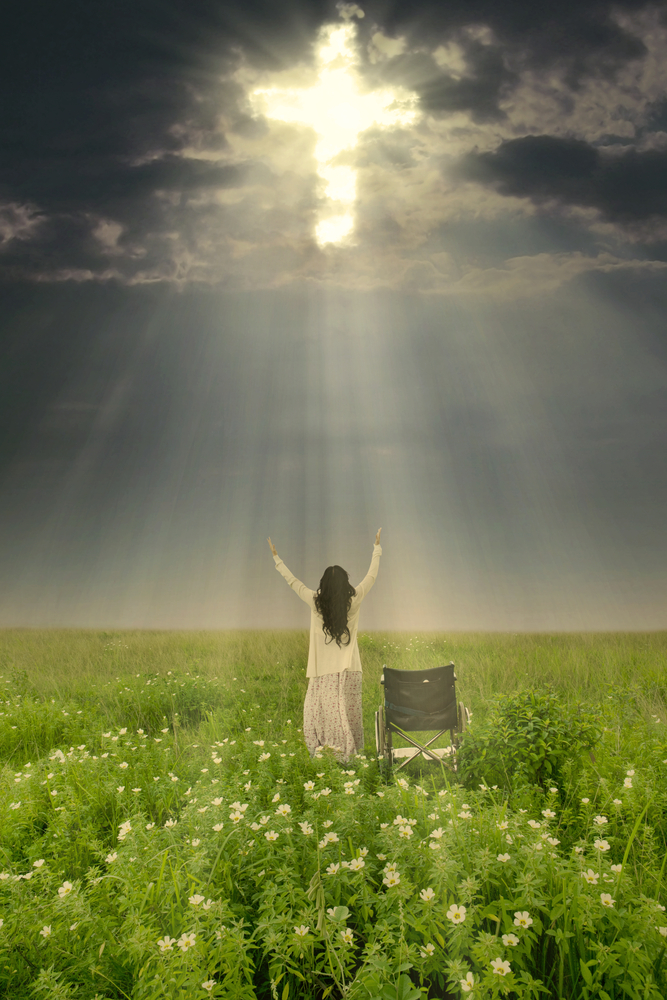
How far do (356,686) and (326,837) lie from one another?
388cm

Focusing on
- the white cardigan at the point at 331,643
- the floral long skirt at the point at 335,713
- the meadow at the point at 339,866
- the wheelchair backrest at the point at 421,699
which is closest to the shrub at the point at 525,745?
the meadow at the point at 339,866

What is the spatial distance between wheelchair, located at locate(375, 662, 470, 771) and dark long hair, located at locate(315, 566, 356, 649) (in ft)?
2.59

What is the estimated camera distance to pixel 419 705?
6164 millimetres

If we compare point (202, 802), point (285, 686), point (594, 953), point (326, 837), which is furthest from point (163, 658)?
point (594, 953)

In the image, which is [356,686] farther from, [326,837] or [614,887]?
[614,887]

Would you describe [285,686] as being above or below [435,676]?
below

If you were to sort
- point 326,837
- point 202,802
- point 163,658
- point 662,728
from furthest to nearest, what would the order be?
point 163,658 → point 662,728 → point 202,802 → point 326,837

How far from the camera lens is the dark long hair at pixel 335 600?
638 cm

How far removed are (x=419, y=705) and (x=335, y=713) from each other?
1.09m

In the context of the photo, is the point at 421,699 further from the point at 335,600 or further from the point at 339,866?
the point at 339,866

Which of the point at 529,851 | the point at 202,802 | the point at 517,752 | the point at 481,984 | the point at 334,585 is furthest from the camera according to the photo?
the point at 334,585

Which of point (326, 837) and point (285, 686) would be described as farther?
point (285, 686)

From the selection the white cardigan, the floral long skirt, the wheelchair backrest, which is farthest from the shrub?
the white cardigan

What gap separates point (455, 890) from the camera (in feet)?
8.30
